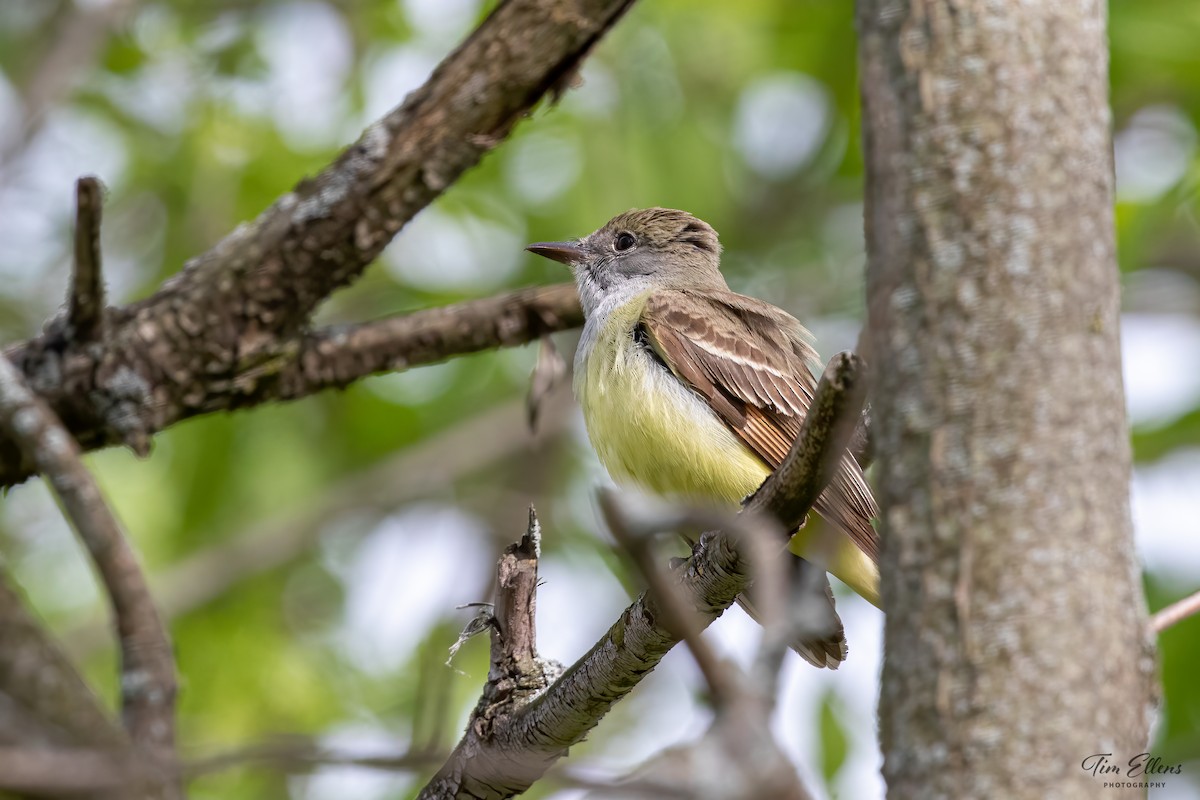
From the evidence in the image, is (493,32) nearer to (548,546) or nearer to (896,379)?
(896,379)

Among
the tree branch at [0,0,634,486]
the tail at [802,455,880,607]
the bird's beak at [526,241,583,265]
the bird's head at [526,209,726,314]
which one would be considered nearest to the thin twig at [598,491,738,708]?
the tail at [802,455,880,607]

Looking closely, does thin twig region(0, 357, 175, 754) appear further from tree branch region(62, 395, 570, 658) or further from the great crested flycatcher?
tree branch region(62, 395, 570, 658)

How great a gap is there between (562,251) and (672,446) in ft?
7.21

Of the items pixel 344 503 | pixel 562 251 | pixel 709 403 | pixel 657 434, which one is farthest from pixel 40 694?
pixel 344 503

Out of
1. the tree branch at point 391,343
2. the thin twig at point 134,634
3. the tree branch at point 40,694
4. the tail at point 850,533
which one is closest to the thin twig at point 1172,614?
the thin twig at point 134,634

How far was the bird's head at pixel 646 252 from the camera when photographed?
719cm

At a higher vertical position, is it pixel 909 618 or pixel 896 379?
pixel 896 379

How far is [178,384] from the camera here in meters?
5.43

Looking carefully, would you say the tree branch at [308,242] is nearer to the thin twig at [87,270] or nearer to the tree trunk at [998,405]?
the thin twig at [87,270]

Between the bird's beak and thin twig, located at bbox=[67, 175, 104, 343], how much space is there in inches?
102

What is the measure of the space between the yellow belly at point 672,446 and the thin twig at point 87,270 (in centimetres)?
196

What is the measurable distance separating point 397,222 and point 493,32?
81 centimetres

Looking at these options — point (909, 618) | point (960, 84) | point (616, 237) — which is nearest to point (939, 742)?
point (909, 618)

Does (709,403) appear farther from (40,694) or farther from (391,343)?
(40,694)
